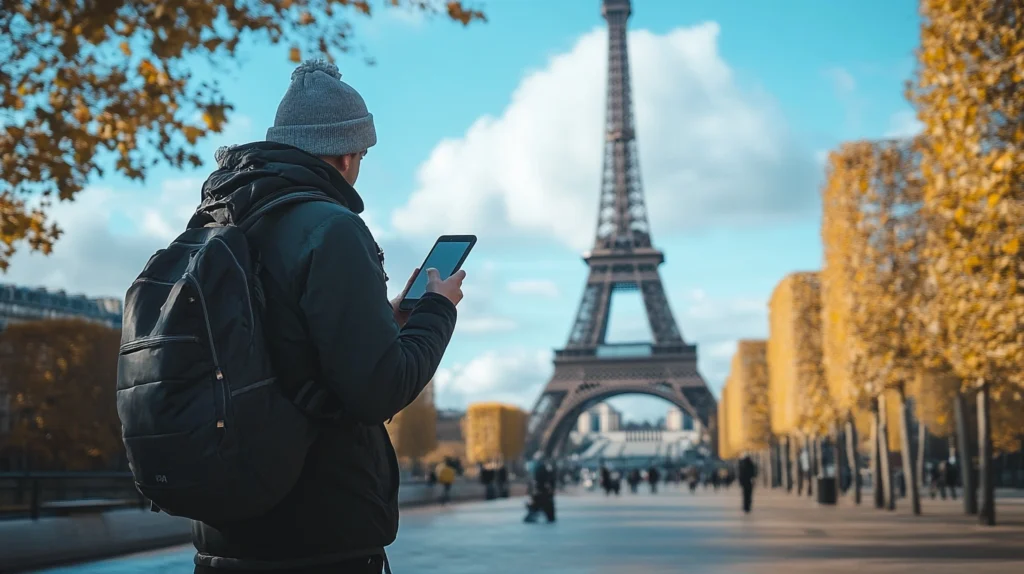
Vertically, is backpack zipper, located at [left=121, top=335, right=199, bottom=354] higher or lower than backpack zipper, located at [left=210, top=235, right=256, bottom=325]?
lower

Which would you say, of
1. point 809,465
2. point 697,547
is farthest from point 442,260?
point 809,465

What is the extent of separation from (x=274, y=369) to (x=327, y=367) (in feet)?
0.39

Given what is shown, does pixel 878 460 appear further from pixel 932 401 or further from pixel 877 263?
pixel 932 401

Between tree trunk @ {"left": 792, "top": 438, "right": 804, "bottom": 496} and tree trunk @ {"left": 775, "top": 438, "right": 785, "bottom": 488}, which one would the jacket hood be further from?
tree trunk @ {"left": 775, "top": 438, "right": 785, "bottom": 488}

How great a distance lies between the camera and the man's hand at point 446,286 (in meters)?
3.47

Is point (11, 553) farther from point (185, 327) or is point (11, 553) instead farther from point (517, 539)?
point (185, 327)

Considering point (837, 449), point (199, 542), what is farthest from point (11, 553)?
point (837, 449)

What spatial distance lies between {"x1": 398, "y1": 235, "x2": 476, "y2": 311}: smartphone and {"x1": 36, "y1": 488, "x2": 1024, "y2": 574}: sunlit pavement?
Answer: 11.4 m

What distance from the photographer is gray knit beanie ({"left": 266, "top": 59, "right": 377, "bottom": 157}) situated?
3.45m

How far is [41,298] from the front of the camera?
100812mm

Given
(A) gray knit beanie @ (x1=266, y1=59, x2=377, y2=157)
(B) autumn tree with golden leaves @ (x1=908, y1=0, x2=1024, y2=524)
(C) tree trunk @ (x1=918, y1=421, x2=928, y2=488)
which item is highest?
(B) autumn tree with golden leaves @ (x1=908, y1=0, x2=1024, y2=524)

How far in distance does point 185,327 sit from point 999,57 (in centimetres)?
1429

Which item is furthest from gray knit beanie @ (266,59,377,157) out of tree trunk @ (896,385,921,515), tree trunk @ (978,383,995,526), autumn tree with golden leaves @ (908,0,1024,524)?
tree trunk @ (896,385,921,515)

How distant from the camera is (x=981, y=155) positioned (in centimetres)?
1571
